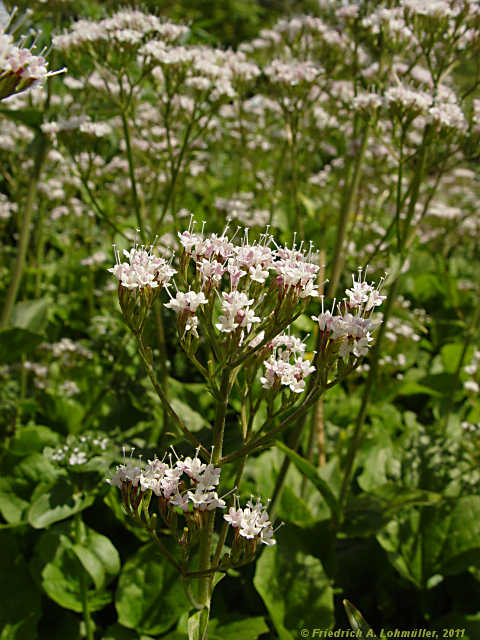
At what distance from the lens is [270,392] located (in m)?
1.38

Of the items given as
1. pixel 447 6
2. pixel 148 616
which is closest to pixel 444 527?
pixel 148 616

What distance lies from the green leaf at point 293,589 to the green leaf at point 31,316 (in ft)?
5.10

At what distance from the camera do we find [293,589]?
81.0 inches

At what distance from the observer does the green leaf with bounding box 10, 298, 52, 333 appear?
2.78 m

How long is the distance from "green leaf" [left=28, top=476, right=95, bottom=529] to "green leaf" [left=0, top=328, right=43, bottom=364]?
647 millimetres

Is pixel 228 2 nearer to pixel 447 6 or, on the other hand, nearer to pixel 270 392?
pixel 447 6

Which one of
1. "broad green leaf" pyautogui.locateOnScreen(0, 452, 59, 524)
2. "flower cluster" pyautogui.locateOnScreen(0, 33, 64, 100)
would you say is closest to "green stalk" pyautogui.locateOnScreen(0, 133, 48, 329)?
"broad green leaf" pyautogui.locateOnScreen(0, 452, 59, 524)

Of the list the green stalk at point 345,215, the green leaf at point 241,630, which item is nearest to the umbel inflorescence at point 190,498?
the green leaf at point 241,630

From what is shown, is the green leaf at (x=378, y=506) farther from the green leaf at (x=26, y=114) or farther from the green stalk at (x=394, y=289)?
the green leaf at (x=26, y=114)

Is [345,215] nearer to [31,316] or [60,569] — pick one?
[31,316]

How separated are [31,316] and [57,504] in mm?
1182

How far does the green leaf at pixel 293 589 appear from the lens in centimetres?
201

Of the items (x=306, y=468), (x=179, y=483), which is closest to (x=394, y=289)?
(x=306, y=468)

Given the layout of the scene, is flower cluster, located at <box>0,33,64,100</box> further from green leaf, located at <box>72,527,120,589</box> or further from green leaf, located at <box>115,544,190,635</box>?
green leaf, located at <box>115,544,190,635</box>
